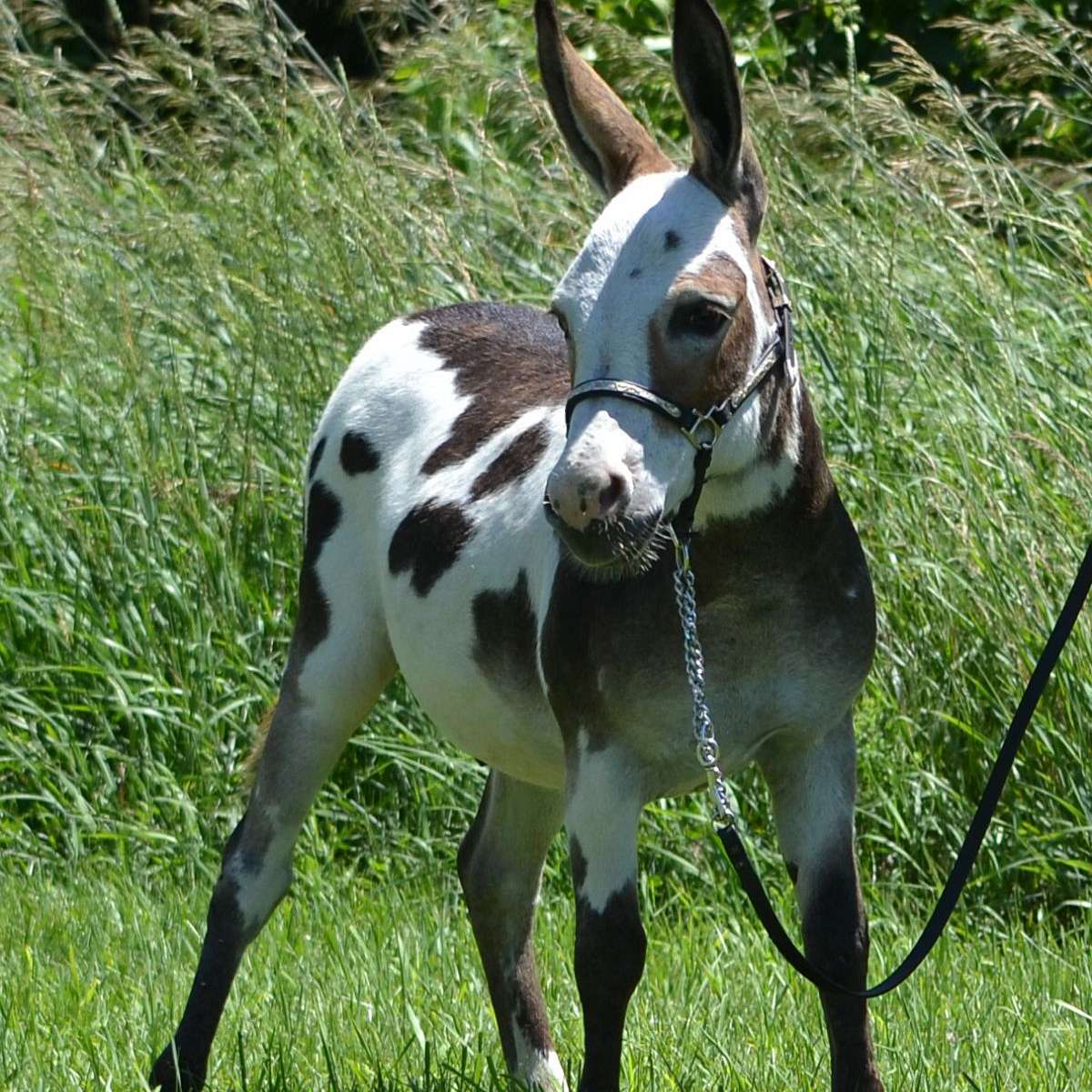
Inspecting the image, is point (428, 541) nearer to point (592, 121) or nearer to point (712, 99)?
point (592, 121)

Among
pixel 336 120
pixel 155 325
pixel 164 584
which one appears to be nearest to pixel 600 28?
pixel 336 120

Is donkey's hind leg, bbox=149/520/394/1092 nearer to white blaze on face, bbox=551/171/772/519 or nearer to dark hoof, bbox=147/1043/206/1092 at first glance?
dark hoof, bbox=147/1043/206/1092

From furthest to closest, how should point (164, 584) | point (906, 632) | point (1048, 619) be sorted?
point (164, 584) → point (906, 632) → point (1048, 619)

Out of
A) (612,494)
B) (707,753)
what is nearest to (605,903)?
(707,753)

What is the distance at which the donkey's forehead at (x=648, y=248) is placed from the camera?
2.90 meters

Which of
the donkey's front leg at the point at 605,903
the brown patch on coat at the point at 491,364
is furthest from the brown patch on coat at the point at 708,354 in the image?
the brown patch on coat at the point at 491,364

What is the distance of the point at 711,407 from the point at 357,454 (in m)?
1.53

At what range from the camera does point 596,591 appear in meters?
3.23

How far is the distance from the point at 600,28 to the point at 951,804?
291 cm

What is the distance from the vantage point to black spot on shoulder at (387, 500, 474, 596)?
3828 millimetres

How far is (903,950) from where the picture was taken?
4.63 m

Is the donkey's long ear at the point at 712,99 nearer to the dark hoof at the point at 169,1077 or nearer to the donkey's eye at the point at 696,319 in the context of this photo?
the donkey's eye at the point at 696,319

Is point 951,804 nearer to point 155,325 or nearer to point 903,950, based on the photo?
point 903,950

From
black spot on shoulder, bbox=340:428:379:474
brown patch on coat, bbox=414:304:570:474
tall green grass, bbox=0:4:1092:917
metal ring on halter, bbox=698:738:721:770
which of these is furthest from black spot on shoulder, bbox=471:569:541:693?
tall green grass, bbox=0:4:1092:917
